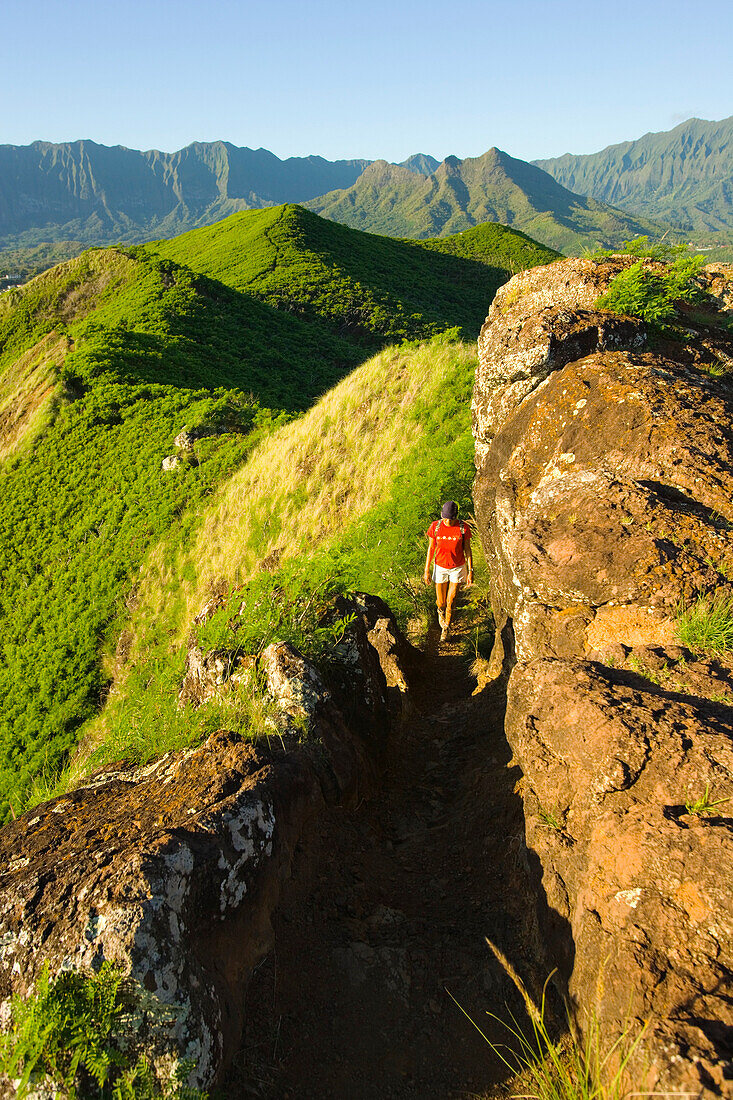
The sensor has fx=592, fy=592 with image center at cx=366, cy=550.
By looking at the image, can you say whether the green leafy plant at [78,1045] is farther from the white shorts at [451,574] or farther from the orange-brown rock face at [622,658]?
the white shorts at [451,574]

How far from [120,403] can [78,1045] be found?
19603mm

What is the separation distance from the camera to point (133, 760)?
3.99 meters

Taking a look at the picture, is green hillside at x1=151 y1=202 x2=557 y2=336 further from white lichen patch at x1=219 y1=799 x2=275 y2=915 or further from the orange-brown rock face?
white lichen patch at x1=219 y1=799 x2=275 y2=915

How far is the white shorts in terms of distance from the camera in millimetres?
6761

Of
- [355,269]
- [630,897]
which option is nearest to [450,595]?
[630,897]

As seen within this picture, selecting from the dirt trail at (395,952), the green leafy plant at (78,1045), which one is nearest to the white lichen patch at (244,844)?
the dirt trail at (395,952)

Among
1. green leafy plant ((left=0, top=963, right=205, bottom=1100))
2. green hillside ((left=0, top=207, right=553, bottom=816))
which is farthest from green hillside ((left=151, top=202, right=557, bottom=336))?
green leafy plant ((left=0, top=963, right=205, bottom=1100))

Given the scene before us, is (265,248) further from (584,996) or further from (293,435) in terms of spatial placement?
(584,996)

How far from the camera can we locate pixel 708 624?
10.0 ft

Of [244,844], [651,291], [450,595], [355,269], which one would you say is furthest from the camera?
[355,269]

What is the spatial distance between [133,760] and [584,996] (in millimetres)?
2994

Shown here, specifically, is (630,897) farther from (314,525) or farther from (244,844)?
(314,525)

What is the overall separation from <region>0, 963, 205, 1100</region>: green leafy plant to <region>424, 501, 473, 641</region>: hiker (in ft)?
17.0

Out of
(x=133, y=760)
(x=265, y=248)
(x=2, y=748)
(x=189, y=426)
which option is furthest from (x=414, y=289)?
(x=133, y=760)
